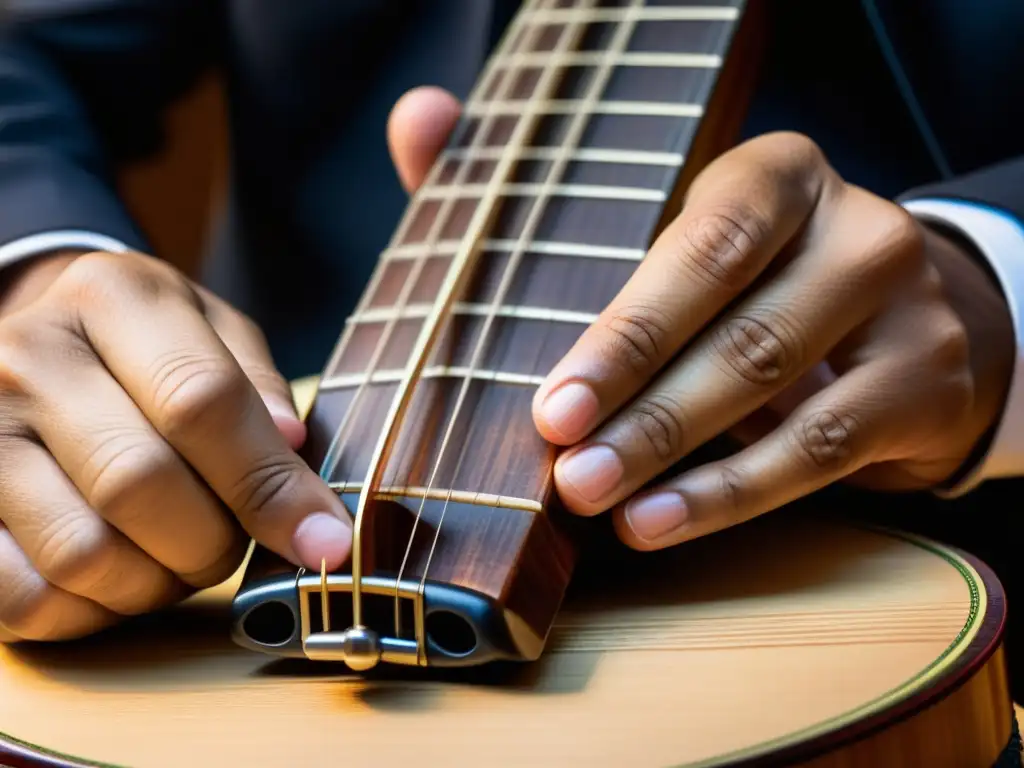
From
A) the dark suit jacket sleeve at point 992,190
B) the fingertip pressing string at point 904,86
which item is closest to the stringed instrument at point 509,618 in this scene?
the dark suit jacket sleeve at point 992,190

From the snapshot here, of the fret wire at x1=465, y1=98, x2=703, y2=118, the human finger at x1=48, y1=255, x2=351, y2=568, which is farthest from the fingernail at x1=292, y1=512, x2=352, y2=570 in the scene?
the fret wire at x1=465, y1=98, x2=703, y2=118

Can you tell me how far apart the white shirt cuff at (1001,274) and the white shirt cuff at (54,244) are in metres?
0.67

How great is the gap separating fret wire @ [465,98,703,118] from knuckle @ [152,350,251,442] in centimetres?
42

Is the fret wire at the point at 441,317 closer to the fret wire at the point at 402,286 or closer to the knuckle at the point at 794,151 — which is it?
the fret wire at the point at 402,286

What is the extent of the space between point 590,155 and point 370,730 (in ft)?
1.61

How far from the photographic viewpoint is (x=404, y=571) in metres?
0.53

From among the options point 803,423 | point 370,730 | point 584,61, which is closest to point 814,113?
point 584,61

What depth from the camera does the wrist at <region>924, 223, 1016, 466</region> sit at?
75 cm

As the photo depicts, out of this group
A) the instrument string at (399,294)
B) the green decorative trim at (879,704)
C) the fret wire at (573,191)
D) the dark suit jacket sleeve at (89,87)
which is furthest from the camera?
the dark suit jacket sleeve at (89,87)

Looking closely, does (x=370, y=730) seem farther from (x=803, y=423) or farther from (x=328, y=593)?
→ (x=803, y=423)

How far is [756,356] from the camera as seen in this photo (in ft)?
2.02

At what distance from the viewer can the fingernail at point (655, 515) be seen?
59 cm

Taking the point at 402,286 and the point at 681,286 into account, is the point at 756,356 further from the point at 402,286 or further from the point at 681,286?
the point at 402,286

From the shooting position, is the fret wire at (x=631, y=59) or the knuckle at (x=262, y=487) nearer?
the knuckle at (x=262, y=487)
